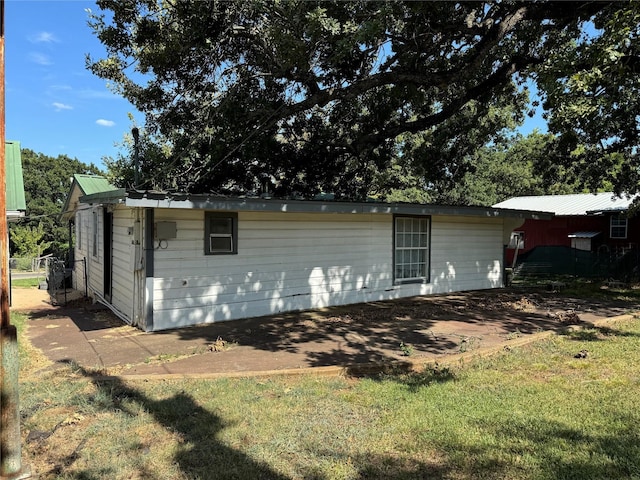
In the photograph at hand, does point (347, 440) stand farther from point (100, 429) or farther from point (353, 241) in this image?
point (353, 241)

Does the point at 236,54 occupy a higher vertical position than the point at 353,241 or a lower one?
higher

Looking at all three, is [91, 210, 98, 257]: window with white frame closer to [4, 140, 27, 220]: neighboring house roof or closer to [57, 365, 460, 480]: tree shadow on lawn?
[4, 140, 27, 220]: neighboring house roof

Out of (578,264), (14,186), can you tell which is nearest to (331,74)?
(14,186)

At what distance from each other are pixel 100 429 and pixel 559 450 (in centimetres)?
373

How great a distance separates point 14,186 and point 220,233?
257 inches

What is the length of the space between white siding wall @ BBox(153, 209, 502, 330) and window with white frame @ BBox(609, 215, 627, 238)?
12163 millimetres

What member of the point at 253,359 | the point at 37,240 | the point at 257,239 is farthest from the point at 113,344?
the point at 37,240

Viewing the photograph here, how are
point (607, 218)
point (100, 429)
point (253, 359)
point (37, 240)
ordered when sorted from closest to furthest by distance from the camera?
point (100, 429)
point (253, 359)
point (607, 218)
point (37, 240)

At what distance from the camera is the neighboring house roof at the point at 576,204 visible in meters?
20.6

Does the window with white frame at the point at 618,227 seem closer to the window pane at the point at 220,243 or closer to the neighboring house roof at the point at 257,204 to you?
the neighboring house roof at the point at 257,204

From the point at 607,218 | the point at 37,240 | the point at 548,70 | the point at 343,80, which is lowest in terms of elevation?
the point at 37,240

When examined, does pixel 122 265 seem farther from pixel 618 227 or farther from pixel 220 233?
pixel 618 227

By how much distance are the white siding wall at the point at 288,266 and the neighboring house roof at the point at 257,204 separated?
528 millimetres

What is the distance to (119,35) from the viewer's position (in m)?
8.85
